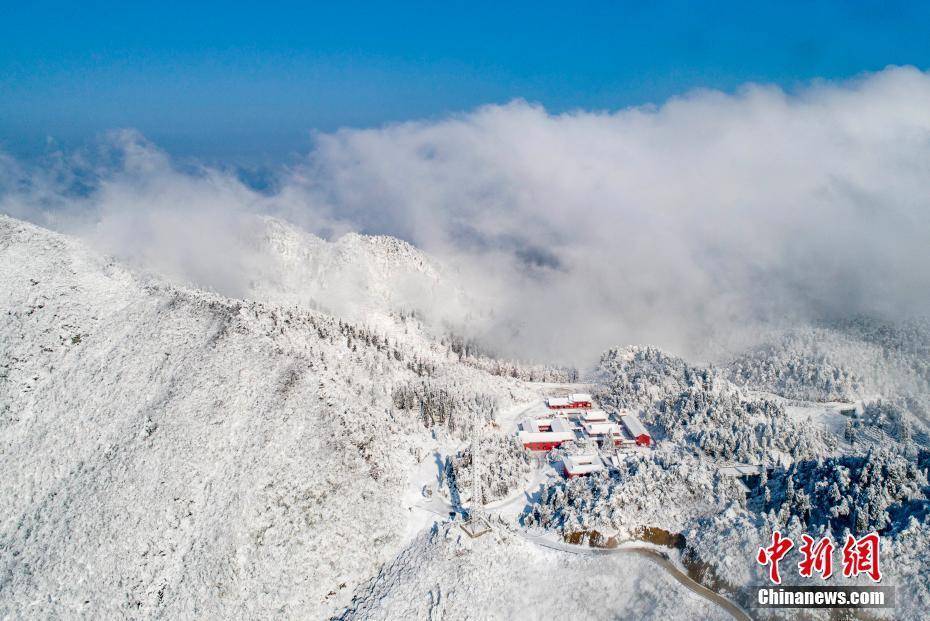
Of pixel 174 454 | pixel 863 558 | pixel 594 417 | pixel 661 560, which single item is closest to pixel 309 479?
pixel 174 454

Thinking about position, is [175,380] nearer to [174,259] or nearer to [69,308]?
[69,308]

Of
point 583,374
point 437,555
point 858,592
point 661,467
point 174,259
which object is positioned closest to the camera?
point 858,592

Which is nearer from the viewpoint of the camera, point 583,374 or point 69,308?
point 69,308

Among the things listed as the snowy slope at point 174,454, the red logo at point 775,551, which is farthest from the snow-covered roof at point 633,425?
the snowy slope at point 174,454

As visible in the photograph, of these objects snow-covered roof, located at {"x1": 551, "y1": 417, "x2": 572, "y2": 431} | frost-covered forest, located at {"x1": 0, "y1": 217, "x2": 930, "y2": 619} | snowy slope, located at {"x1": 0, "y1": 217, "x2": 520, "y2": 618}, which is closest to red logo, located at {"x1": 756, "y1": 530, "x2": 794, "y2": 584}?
frost-covered forest, located at {"x1": 0, "y1": 217, "x2": 930, "y2": 619}

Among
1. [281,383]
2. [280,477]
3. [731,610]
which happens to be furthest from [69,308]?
[731,610]

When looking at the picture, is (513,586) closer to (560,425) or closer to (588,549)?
(588,549)
